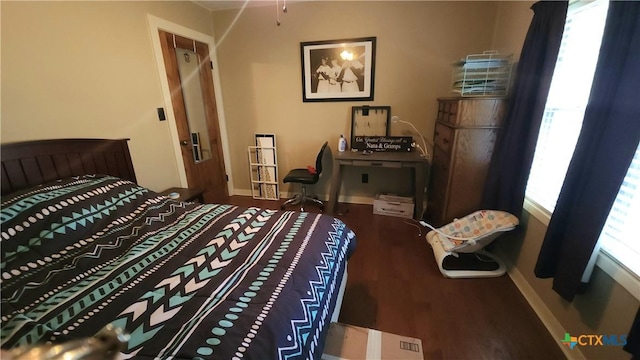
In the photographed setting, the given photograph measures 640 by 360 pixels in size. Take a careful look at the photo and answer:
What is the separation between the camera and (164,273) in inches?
43.5

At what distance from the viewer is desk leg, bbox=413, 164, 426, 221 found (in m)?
2.64

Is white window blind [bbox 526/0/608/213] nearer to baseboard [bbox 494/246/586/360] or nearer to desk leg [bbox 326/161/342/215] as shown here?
baseboard [bbox 494/246/586/360]

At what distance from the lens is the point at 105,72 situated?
6.28ft

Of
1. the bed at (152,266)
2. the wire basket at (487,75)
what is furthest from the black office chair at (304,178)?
the wire basket at (487,75)

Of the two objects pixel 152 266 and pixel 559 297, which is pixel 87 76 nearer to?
pixel 152 266

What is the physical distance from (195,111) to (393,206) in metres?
2.56

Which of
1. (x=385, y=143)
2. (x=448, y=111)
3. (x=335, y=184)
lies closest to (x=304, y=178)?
(x=335, y=184)

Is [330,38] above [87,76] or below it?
above

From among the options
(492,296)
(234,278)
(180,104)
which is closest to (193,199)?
(180,104)

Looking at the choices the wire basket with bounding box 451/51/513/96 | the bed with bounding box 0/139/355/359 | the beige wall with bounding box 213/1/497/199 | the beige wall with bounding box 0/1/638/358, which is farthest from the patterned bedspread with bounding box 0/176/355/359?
the beige wall with bounding box 213/1/497/199

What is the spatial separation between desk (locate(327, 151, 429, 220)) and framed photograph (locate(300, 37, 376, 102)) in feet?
2.49

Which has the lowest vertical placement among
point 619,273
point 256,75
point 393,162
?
point 619,273

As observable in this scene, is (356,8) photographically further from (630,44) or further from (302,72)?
(630,44)

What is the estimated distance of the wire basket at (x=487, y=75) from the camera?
6.91ft
